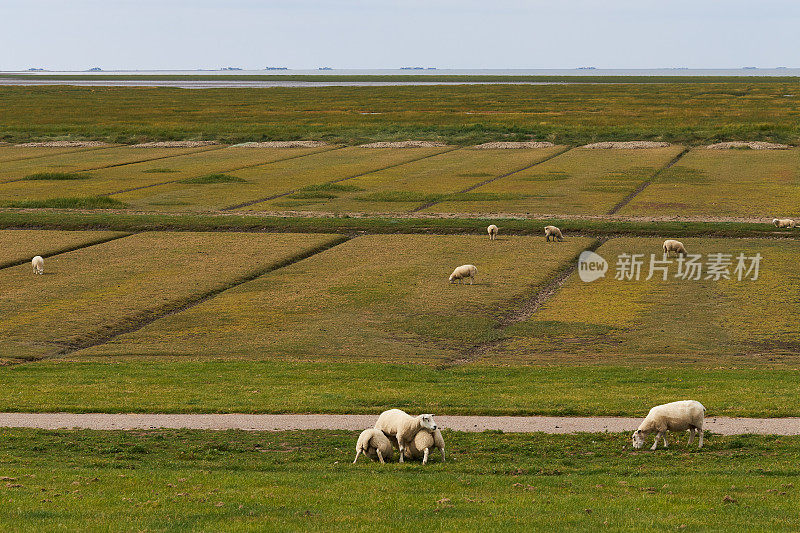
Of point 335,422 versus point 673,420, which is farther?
point 335,422

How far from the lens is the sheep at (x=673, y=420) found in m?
21.2

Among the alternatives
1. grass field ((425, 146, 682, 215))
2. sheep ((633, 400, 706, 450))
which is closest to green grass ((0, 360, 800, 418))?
sheep ((633, 400, 706, 450))

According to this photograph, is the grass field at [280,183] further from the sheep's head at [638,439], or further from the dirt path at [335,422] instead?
the sheep's head at [638,439]

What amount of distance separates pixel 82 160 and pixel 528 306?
83099mm

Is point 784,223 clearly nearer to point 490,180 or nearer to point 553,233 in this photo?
point 553,233

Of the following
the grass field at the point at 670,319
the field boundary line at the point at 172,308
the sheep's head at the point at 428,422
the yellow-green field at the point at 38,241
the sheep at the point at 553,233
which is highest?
the sheep's head at the point at 428,422

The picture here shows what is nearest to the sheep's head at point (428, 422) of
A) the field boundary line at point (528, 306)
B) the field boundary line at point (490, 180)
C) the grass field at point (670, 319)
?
the field boundary line at point (528, 306)

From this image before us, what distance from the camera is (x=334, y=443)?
2222cm

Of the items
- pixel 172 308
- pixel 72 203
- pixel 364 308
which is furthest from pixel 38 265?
pixel 72 203

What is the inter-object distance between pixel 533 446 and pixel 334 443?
14.7 feet

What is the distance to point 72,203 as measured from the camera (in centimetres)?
7456

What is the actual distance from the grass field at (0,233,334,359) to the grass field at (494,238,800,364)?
1599 centimetres

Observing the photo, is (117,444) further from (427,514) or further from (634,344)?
(634,344)

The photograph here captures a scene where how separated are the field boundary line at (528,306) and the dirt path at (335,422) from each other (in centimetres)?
806
